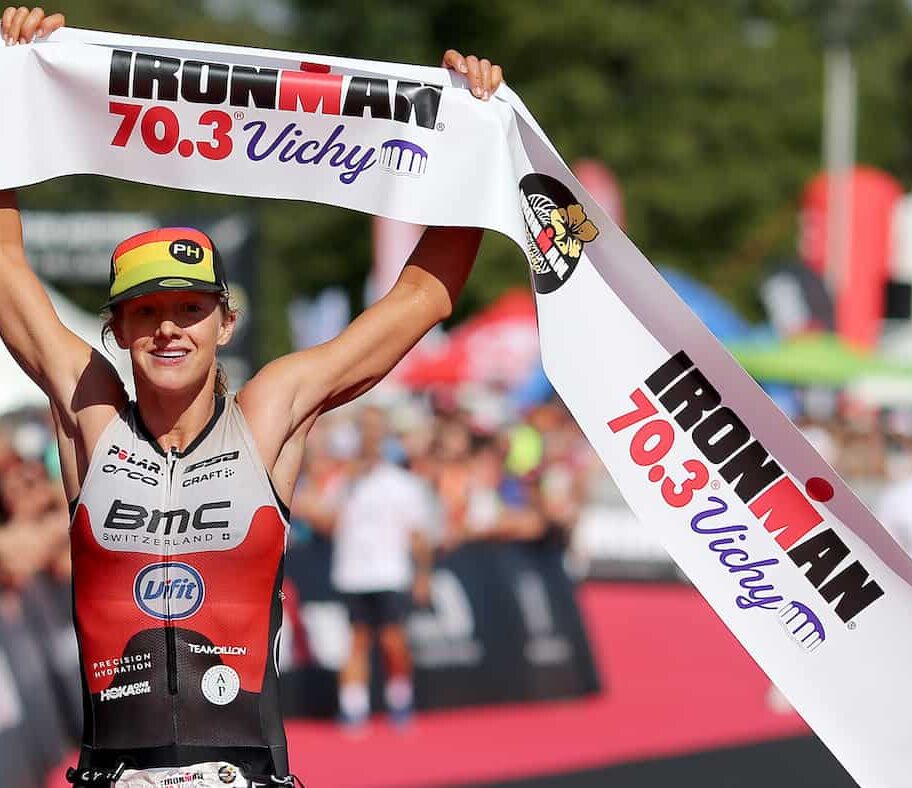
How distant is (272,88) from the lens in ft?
13.9

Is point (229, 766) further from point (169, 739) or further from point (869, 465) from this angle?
point (869, 465)

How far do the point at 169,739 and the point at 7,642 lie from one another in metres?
5.59

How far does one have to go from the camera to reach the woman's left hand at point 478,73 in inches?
164

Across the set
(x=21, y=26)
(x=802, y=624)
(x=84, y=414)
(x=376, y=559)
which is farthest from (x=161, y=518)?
(x=376, y=559)

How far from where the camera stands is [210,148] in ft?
13.9

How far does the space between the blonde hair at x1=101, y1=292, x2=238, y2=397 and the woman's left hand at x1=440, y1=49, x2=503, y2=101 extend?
89cm

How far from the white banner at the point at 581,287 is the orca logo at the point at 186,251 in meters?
0.68

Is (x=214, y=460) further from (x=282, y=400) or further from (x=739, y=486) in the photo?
(x=739, y=486)

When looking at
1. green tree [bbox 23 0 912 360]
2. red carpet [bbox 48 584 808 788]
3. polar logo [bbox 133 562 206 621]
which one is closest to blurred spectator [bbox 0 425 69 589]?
red carpet [bbox 48 584 808 788]

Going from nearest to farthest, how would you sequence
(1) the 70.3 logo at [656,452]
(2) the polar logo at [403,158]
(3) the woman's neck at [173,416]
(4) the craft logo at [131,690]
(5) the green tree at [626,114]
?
(4) the craft logo at [131,690] → (3) the woman's neck at [173,416] → (1) the 70.3 logo at [656,452] → (2) the polar logo at [403,158] → (5) the green tree at [626,114]

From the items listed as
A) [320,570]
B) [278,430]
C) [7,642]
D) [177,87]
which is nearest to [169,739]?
[278,430]

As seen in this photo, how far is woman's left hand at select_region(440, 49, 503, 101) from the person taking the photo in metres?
4.18

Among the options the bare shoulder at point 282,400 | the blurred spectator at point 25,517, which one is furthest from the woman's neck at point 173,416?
the blurred spectator at point 25,517

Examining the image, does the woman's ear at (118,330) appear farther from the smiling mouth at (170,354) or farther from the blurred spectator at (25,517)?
the blurred spectator at (25,517)
